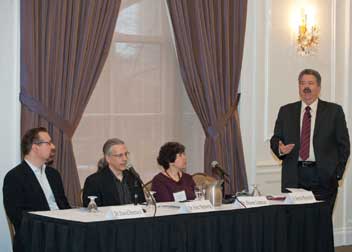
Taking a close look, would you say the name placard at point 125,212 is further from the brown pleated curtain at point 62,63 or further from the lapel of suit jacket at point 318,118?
the lapel of suit jacket at point 318,118

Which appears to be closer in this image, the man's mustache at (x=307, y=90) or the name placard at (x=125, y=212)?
the name placard at (x=125, y=212)

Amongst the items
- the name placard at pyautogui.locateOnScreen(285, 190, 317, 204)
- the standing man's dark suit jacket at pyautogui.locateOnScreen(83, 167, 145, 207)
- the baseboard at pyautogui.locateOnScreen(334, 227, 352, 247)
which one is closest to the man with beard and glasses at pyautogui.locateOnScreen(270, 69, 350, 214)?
the name placard at pyautogui.locateOnScreen(285, 190, 317, 204)

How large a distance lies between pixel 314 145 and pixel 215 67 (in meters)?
1.59

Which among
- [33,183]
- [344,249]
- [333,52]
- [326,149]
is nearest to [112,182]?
[33,183]

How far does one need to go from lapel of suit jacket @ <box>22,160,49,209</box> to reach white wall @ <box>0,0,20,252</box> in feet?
2.37

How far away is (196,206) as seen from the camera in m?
4.44

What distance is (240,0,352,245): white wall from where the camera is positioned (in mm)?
6926

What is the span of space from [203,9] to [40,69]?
1.82 meters

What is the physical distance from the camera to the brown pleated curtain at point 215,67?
21.3ft

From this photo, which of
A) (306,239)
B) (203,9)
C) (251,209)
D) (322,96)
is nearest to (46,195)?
(251,209)

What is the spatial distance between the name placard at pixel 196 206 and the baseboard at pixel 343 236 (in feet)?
11.1

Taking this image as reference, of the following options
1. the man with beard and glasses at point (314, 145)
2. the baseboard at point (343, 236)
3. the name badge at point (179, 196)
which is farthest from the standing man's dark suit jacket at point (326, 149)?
the baseboard at point (343, 236)

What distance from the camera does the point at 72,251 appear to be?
396cm

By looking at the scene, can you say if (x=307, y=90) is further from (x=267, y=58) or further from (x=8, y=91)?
(x=8, y=91)
